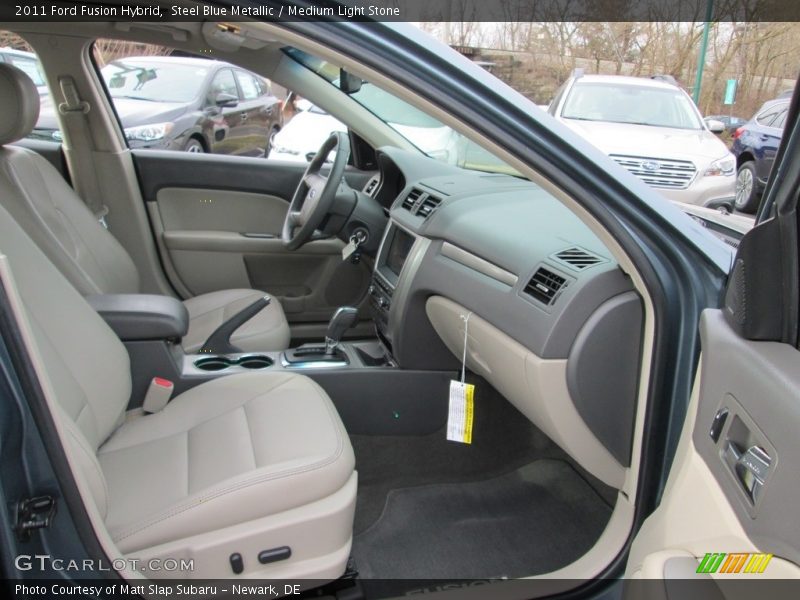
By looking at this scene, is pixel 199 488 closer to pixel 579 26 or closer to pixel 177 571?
pixel 177 571

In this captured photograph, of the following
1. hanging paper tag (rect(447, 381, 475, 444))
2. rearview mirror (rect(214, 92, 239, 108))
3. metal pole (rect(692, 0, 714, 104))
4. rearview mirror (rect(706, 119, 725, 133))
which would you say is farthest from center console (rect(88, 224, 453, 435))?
rearview mirror (rect(214, 92, 239, 108))

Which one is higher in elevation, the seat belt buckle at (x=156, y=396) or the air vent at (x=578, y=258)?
the air vent at (x=578, y=258)

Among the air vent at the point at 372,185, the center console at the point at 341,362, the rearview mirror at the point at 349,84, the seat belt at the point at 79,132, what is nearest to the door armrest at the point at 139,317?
the center console at the point at 341,362

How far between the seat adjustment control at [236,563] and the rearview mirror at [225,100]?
4719 mm

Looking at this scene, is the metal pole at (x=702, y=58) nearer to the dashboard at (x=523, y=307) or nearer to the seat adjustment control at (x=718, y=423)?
the dashboard at (x=523, y=307)

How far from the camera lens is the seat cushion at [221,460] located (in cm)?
130

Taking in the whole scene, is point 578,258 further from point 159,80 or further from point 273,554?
point 159,80

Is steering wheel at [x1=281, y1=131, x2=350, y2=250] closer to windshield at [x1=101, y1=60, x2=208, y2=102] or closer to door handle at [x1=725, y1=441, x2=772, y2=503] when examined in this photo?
door handle at [x1=725, y1=441, x2=772, y2=503]

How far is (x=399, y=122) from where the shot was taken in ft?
9.04

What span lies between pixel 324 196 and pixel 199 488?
1.29 meters

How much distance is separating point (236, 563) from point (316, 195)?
4.83ft

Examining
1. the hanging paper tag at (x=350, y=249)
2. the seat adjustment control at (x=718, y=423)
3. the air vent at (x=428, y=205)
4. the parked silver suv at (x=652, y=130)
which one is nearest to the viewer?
A: the seat adjustment control at (x=718, y=423)

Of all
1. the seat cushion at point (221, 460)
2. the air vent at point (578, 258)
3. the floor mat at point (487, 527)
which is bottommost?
the floor mat at point (487, 527)

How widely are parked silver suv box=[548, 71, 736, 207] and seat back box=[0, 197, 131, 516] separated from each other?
4121 mm
